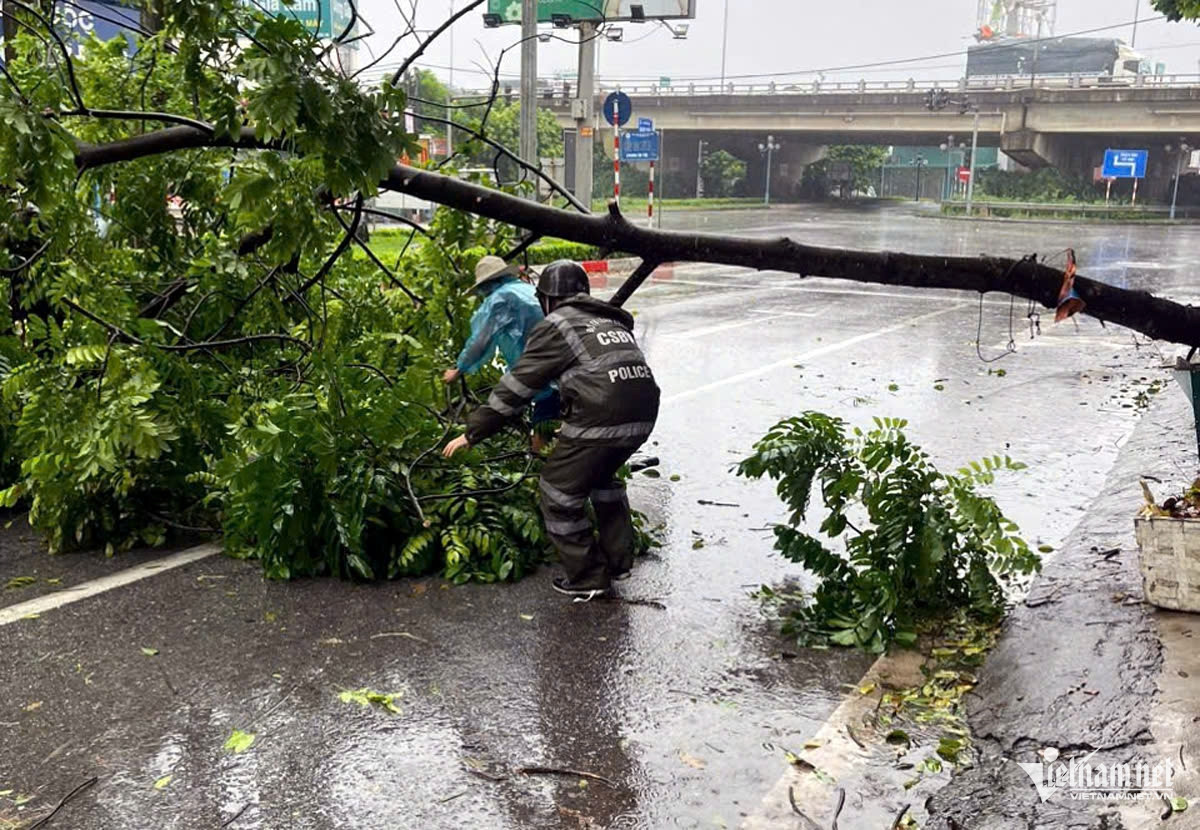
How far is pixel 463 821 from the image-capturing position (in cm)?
344

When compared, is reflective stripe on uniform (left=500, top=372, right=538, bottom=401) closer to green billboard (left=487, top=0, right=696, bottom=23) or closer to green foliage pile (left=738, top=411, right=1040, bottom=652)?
green foliage pile (left=738, top=411, right=1040, bottom=652)

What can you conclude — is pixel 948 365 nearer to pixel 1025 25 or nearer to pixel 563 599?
pixel 563 599

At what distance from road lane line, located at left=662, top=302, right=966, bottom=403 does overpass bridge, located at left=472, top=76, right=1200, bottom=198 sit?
34025 mm

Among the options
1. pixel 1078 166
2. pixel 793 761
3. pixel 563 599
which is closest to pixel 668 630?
pixel 563 599

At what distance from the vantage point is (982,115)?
2279 inches

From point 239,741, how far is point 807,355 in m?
9.74

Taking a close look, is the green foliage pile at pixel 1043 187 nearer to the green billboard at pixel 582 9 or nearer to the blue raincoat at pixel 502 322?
the green billboard at pixel 582 9

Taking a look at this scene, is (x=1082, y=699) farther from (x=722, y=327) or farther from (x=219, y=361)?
(x=722, y=327)

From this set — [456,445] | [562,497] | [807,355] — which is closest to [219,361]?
[456,445]

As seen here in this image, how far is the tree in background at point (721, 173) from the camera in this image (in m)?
74.4

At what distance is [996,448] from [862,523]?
2353mm

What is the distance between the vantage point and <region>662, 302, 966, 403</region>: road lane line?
34.4 ft

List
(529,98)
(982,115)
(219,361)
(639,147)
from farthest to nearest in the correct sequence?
(982,115) < (639,147) < (529,98) < (219,361)

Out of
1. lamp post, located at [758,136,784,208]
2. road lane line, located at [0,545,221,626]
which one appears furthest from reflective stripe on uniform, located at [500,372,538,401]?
lamp post, located at [758,136,784,208]
